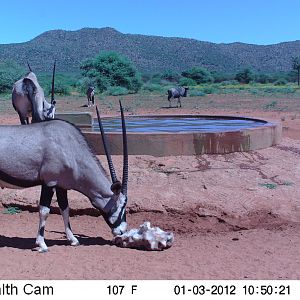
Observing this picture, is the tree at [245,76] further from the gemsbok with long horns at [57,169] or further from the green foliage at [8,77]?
the gemsbok with long horns at [57,169]

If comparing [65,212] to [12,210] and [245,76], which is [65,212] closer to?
[12,210]

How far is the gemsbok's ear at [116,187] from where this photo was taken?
19.6ft

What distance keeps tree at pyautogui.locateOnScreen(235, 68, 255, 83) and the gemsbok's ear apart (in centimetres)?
7010

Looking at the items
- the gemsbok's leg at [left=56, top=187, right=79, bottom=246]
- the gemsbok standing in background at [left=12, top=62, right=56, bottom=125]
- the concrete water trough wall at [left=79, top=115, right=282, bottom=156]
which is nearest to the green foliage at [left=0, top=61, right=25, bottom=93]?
the gemsbok standing in background at [left=12, top=62, right=56, bottom=125]

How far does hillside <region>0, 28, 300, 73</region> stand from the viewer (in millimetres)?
97500

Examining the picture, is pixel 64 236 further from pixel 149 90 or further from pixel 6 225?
pixel 149 90

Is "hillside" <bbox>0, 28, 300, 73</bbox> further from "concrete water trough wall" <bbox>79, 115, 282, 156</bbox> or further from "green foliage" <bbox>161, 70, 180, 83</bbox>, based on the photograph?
"concrete water trough wall" <bbox>79, 115, 282, 156</bbox>

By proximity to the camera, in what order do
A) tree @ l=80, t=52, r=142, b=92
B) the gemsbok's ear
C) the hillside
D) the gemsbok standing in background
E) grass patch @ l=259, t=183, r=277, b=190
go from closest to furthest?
the gemsbok's ear
grass patch @ l=259, t=183, r=277, b=190
the gemsbok standing in background
tree @ l=80, t=52, r=142, b=92
the hillside

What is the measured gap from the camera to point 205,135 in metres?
9.16

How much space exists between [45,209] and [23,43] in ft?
343

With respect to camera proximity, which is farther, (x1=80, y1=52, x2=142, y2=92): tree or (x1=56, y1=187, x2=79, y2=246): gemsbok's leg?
(x1=80, y1=52, x2=142, y2=92): tree

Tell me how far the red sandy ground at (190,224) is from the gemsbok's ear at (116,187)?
0.60m

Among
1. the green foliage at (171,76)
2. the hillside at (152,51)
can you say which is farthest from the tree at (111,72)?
the hillside at (152,51)
